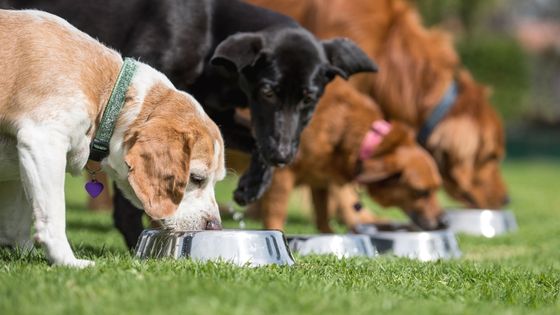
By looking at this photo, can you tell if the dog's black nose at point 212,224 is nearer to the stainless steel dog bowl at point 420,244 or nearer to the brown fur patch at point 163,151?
the brown fur patch at point 163,151

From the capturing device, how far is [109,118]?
4020 millimetres

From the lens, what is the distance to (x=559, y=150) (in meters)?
Answer: 25.3

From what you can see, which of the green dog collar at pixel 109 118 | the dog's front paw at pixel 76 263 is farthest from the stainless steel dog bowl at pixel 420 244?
the dog's front paw at pixel 76 263

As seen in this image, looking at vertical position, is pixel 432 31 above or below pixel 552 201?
above

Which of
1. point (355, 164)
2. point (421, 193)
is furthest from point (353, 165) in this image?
point (421, 193)

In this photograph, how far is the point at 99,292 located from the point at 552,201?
10.9 m

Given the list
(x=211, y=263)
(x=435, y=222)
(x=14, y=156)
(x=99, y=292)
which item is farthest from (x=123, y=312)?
(x=435, y=222)

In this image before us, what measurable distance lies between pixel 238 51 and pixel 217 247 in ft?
5.14

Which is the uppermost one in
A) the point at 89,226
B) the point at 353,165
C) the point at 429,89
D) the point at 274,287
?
the point at 274,287

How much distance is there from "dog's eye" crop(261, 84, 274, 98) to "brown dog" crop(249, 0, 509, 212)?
117 inches

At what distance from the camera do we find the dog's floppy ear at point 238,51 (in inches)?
209

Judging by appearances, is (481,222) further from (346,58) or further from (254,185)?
(254,185)

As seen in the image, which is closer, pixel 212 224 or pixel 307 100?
pixel 212 224

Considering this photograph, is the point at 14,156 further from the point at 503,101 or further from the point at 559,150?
the point at 559,150
